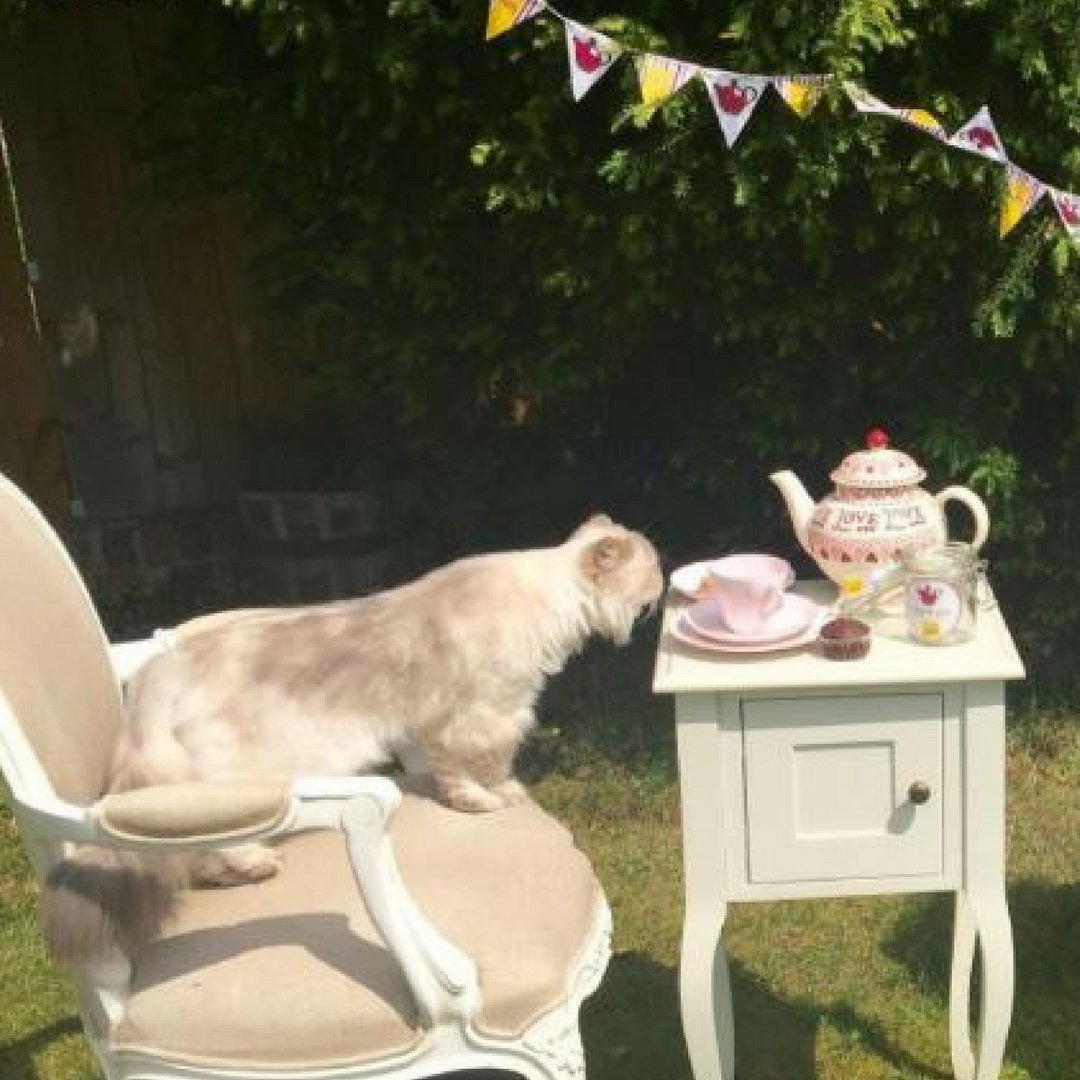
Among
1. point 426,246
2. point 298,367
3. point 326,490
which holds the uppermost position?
point 426,246

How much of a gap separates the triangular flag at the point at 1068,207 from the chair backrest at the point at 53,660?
2023mm

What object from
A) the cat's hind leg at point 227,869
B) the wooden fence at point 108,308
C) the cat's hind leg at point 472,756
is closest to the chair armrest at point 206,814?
the cat's hind leg at point 227,869

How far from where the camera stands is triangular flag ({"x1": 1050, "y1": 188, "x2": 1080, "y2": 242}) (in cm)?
323

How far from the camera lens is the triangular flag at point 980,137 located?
312 cm

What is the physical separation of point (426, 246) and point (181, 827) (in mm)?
2507

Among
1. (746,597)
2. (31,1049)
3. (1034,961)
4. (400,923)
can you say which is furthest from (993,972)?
(31,1049)

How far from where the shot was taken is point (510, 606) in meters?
2.50

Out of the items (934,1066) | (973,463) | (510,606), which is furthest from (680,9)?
(934,1066)

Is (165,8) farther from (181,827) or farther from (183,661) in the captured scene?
(181,827)

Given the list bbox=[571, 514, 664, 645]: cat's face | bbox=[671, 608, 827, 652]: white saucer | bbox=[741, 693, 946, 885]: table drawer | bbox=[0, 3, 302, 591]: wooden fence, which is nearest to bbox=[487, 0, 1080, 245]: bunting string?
bbox=[571, 514, 664, 645]: cat's face

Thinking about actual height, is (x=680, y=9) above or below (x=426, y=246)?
above

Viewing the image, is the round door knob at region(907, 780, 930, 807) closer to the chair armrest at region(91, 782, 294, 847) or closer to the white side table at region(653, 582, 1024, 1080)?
the white side table at region(653, 582, 1024, 1080)

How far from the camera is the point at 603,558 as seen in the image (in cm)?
254

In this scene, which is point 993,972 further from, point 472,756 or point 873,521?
point 472,756
